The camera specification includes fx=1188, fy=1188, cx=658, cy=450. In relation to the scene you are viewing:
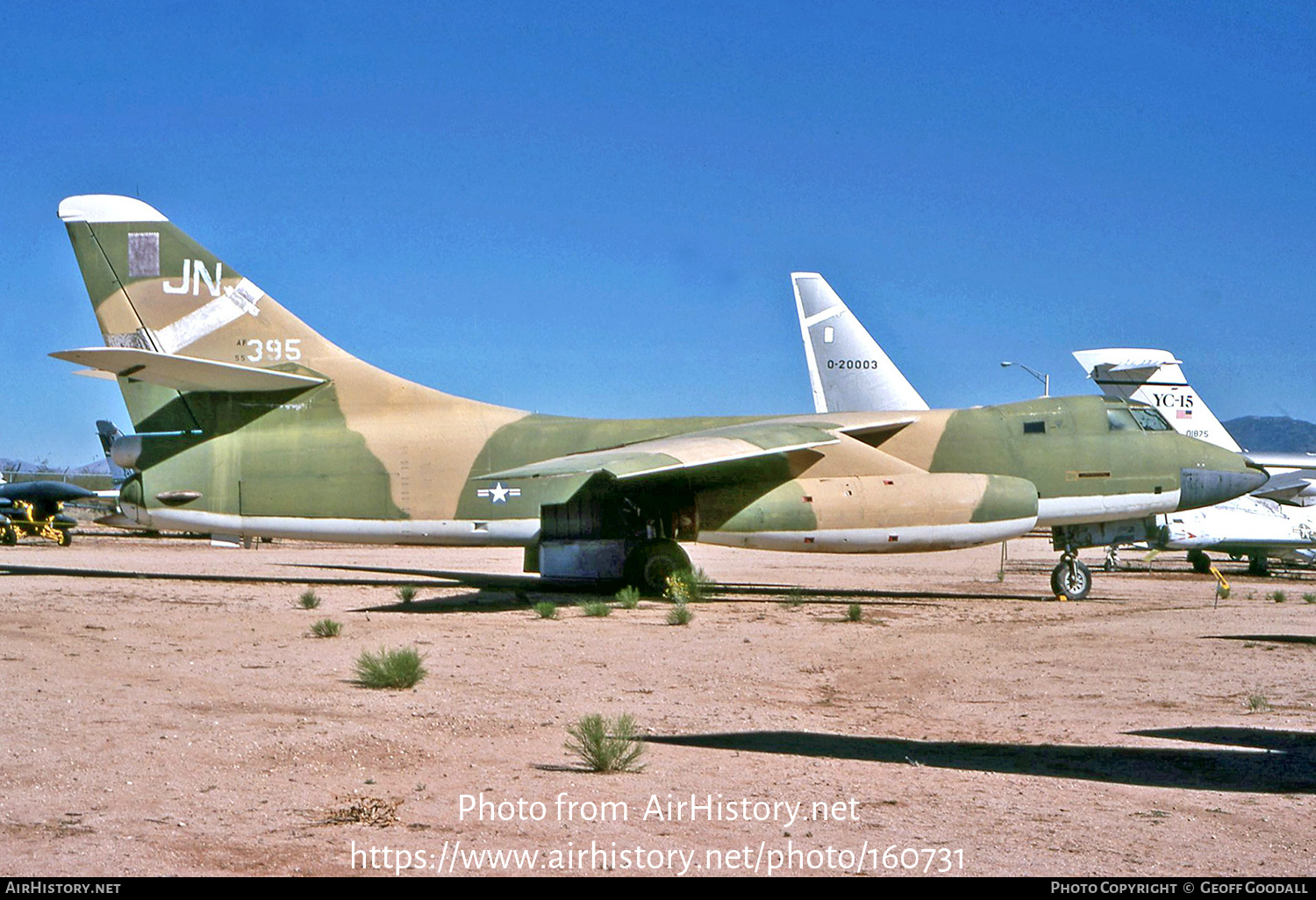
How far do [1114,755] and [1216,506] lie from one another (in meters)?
21.7

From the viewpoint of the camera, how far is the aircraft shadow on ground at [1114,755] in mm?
6234

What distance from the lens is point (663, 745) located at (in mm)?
7016

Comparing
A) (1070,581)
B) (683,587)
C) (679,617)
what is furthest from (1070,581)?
(679,617)

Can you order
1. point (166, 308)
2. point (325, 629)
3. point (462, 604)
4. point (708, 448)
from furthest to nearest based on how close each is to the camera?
point (166, 308) < point (462, 604) < point (708, 448) < point (325, 629)

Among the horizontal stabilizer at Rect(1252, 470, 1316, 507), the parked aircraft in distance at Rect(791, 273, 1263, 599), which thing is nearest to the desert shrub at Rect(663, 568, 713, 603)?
the parked aircraft in distance at Rect(791, 273, 1263, 599)

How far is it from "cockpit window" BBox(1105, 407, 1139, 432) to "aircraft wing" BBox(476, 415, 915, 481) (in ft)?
10.2

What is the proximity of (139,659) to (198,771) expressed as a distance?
4.61 meters

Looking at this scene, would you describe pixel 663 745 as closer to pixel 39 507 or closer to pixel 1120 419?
pixel 1120 419

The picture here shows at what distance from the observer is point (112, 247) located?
19.0 m

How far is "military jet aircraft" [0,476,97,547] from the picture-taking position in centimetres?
3347

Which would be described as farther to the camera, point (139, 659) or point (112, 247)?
point (112, 247)

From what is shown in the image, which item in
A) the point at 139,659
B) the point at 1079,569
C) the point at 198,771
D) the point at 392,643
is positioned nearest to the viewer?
the point at 198,771
